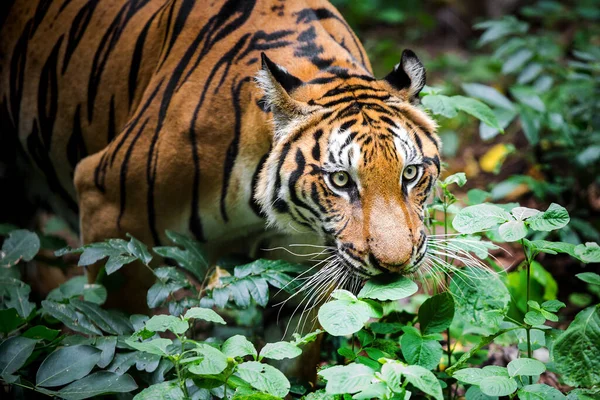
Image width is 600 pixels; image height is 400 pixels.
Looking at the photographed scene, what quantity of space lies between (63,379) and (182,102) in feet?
A: 4.58

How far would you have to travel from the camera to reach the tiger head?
249cm

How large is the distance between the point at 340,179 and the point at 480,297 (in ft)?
2.30

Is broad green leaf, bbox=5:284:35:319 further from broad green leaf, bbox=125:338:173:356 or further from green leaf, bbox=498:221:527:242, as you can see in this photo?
green leaf, bbox=498:221:527:242

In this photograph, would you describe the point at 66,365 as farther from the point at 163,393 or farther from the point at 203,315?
the point at 203,315

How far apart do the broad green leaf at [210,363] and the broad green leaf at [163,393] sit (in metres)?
0.16

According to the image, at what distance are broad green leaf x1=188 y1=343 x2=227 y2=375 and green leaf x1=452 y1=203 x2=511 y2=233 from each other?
A: 0.94 meters

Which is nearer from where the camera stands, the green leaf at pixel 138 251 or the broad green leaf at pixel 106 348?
the broad green leaf at pixel 106 348

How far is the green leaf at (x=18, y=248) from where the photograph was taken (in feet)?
9.93

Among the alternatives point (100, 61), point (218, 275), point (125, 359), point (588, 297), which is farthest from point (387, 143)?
point (588, 297)

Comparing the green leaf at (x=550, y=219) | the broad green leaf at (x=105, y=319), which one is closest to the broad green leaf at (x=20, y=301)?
the broad green leaf at (x=105, y=319)

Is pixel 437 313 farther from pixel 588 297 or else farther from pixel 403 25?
pixel 403 25

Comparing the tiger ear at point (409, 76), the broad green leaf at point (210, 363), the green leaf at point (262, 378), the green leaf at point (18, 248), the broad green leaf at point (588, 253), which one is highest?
the tiger ear at point (409, 76)

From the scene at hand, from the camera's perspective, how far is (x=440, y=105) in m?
3.03

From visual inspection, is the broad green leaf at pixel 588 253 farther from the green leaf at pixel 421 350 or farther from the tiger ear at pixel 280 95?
the tiger ear at pixel 280 95
